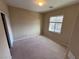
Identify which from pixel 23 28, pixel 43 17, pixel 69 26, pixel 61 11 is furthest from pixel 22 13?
pixel 69 26

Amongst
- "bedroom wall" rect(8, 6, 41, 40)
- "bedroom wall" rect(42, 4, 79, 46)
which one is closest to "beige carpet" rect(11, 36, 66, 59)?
"bedroom wall" rect(42, 4, 79, 46)

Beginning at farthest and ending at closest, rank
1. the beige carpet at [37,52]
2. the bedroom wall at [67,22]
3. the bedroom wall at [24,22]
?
the bedroom wall at [24,22] < the bedroom wall at [67,22] < the beige carpet at [37,52]

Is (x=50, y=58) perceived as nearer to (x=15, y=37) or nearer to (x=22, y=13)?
(x=15, y=37)

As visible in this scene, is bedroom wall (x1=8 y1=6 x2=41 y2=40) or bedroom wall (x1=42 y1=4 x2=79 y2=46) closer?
bedroom wall (x1=42 y1=4 x2=79 y2=46)

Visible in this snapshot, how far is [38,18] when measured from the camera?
5.66 meters

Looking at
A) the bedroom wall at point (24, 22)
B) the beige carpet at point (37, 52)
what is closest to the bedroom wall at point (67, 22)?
the beige carpet at point (37, 52)

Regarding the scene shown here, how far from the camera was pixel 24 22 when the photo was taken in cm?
467

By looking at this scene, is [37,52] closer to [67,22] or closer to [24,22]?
[67,22]

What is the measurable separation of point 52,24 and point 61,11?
1.43m

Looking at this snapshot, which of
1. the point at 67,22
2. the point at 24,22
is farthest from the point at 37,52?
the point at 24,22

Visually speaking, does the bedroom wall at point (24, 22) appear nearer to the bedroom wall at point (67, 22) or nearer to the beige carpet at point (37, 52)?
the beige carpet at point (37, 52)

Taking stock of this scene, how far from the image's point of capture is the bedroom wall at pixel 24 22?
4.06m

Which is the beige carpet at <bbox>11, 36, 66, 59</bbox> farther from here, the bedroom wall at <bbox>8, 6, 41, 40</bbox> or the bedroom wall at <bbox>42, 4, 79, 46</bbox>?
the bedroom wall at <bbox>8, 6, 41, 40</bbox>

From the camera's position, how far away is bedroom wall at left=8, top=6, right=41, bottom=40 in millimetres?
4062
